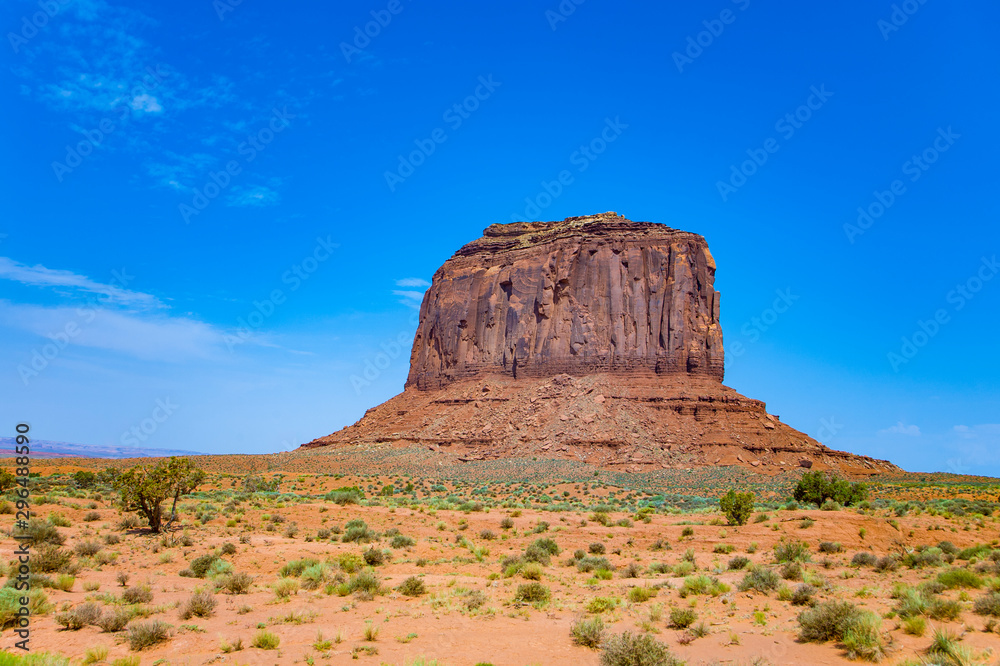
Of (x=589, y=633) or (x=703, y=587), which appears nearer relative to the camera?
(x=589, y=633)

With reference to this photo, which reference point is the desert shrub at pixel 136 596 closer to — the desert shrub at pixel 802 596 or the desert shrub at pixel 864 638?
the desert shrub at pixel 864 638

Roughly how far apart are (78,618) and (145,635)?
5.09ft

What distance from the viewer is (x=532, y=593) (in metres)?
12.2

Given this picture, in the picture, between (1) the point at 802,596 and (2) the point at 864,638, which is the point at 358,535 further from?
(2) the point at 864,638

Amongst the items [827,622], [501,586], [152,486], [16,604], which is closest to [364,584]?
[501,586]

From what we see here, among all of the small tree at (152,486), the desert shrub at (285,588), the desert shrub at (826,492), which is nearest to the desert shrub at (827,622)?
the desert shrub at (285,588)

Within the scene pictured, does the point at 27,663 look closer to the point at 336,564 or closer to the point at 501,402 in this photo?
the point at 336,564

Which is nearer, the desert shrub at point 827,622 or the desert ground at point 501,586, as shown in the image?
the desert ground at point 501,586

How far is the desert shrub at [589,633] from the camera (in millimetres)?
9352

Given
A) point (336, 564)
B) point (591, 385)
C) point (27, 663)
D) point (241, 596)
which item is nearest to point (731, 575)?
point (336, 564)

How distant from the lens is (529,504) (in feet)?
100

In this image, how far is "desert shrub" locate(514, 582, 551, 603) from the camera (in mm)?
12125

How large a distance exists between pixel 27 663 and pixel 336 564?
29.7ft

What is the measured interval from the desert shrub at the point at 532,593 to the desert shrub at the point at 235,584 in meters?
5.66
